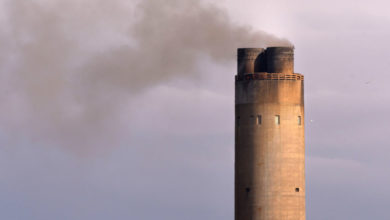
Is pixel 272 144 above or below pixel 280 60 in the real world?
below

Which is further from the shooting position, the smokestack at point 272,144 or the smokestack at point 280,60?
the smokestack at point 280,60

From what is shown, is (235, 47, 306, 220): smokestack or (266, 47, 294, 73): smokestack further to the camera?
(266, 47, 294, 73): smokestack

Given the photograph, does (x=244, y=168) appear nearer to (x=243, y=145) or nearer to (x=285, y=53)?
(x=243, y=145)

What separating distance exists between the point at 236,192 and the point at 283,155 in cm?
504

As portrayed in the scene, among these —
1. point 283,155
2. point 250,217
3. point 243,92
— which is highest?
point 243,92

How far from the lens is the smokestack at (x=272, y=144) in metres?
74.1

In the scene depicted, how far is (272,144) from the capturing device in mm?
74125

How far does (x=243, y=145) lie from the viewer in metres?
75.0

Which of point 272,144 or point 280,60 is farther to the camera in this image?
point 280,60

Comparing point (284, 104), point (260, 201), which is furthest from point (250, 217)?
point (284, 104)

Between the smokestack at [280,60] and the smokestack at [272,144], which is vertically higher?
the smokestack at [280,60]

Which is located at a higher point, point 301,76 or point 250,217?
point 301,76

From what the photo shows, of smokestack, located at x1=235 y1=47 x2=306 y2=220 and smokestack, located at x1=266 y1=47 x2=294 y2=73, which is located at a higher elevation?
smokestack, located at x1=266 y1=47 x2=294 y2=73

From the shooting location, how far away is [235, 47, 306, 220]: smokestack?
7406 cm
